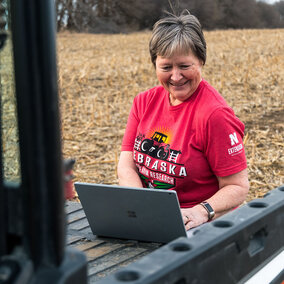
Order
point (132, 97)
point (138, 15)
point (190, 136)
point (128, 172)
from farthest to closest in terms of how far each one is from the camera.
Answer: point (138, 15) → point (132, 97) → point (128, 172) → point (190, 136)

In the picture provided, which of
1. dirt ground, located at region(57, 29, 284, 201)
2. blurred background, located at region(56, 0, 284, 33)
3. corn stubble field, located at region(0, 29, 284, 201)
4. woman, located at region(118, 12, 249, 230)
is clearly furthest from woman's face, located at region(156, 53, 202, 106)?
blurred background, located at region(56, 0, 284, 33)

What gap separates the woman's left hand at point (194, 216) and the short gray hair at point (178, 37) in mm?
584

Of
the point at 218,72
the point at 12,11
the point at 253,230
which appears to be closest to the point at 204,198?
the point at 253,230

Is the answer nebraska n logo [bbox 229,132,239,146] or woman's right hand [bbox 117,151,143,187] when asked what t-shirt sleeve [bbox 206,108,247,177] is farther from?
woman's right hand [bbox 117,151,143,187]

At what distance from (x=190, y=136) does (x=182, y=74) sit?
0.24 meters

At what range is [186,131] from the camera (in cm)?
214

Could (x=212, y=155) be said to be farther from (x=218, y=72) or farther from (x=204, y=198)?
(x=218, y=72)

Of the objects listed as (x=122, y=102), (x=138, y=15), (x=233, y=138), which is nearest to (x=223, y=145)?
(x=233, y=138)

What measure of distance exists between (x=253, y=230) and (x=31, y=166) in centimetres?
61

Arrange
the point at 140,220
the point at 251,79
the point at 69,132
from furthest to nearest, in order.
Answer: the point at 251,79 → the point at 69,132 → the point at 140,220

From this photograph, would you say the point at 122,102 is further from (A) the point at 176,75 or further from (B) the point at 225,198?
(B) the point at 225,198

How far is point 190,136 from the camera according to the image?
2139 millimetres

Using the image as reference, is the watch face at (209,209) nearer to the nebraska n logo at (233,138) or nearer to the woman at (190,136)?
the woman at (190,136)

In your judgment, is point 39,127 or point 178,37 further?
point 178,37
